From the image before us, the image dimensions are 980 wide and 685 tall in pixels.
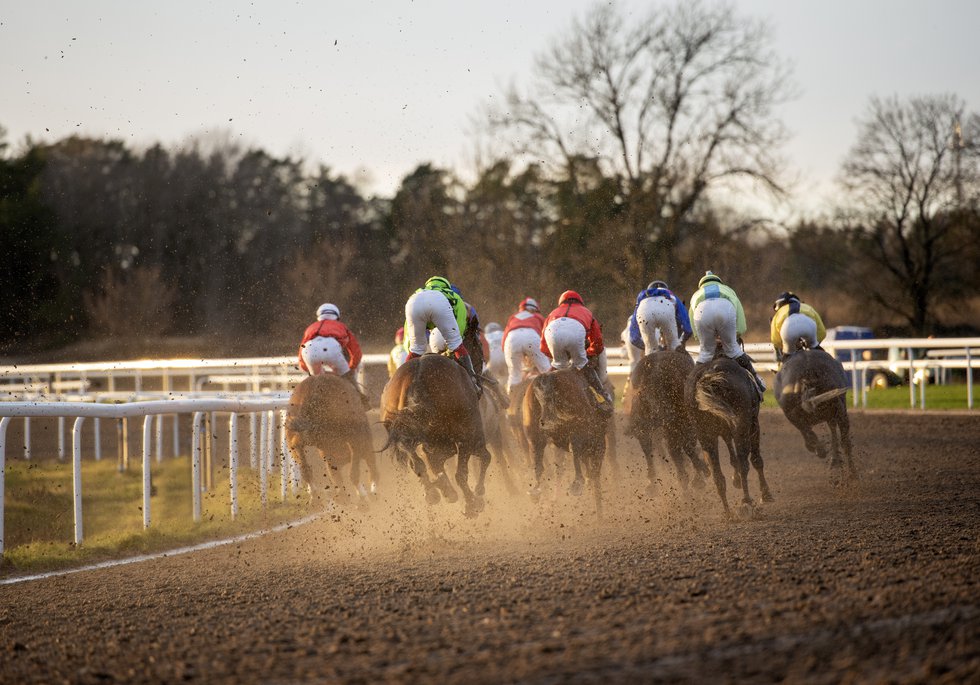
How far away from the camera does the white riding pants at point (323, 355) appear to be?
34.6ft

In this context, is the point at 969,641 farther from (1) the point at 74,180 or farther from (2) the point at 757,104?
(1) the point at 74,180

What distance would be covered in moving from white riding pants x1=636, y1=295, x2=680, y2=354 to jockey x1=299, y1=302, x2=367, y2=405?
243 cm

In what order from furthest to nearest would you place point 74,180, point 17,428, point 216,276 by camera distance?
point 74,180, point 216,276, point 17,428

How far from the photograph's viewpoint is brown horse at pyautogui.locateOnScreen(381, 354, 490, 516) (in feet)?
27.6

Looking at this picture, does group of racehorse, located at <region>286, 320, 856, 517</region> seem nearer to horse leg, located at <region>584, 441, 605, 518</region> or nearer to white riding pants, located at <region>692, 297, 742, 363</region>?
Result: horse leg, located at <region>584, 441, 605, 518</region>

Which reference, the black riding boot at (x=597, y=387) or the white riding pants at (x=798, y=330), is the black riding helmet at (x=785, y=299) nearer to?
the white riding pants at (x=798, y=330)

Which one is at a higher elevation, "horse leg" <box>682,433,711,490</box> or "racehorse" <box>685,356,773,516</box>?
"racehorse" <box>685,356,773,516</box>

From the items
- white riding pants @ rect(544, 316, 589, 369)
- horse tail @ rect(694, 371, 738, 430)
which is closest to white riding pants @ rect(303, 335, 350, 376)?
white riding pants @ rect(544, 316, 589, 369)

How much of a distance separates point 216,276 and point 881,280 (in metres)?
20.1

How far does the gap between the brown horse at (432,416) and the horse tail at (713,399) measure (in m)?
1.57

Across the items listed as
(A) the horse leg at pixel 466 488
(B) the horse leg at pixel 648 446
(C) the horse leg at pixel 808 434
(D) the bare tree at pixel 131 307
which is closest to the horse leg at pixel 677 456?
(B) the horse leg at pixel 648 446

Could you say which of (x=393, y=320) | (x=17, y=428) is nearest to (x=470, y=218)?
(x=393, y=320)

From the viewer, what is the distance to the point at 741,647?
164 inches

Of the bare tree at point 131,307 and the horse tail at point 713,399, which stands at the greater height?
the bare tree at point 131,307
